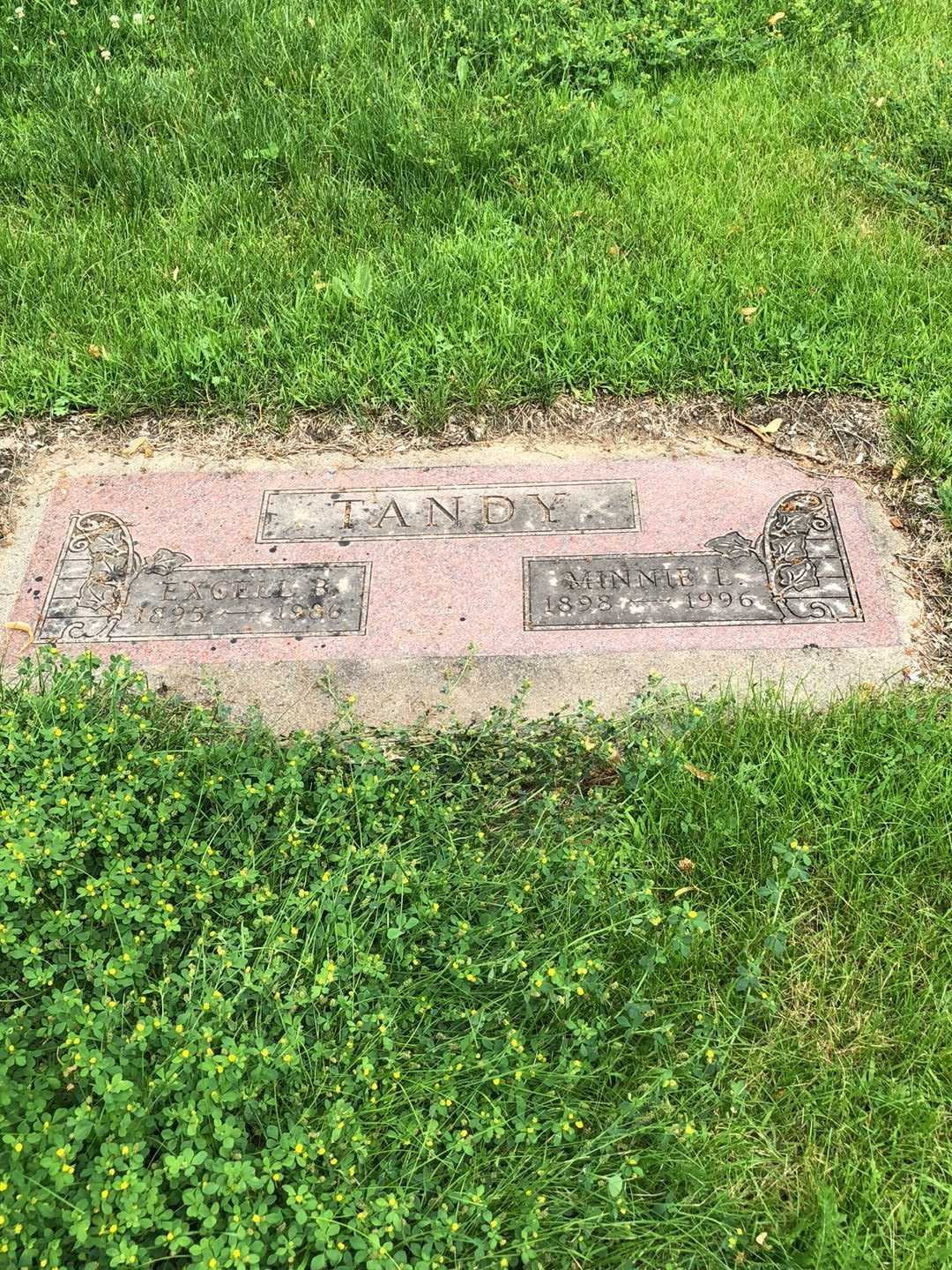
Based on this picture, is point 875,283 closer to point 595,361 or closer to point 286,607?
point 595,361

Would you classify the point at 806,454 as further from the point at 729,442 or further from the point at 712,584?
the point at 712,584

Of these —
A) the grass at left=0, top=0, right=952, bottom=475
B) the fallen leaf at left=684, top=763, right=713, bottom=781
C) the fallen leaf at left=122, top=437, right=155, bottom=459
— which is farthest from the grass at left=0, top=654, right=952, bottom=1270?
the grass at left=0, top=0, right=952, bottom=475

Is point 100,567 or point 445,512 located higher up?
point 445,512

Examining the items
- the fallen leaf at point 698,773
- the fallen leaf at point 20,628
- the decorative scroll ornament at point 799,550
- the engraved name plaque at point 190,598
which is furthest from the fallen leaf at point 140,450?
the fallen leaf at point 698,773

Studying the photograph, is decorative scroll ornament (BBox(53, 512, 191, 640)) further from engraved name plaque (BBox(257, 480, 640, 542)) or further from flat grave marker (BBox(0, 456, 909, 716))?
engraved name plaque (BBox(257, 480, 640, 542))

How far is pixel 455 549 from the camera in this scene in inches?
143

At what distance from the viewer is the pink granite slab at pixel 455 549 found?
3.36 meters

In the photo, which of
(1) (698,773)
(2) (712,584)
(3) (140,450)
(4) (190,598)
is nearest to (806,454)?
(2) (712,584)

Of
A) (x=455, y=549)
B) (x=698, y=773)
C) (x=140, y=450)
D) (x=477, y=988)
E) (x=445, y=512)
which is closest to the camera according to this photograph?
(x=477, y=988)

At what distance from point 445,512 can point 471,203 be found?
5.23 feet

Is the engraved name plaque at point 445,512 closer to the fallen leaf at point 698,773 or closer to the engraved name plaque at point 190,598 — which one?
the engraved name plaque at point 190,598

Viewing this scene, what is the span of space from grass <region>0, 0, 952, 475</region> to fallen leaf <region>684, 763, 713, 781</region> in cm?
153

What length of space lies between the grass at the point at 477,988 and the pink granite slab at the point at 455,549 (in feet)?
Answer: 1.02

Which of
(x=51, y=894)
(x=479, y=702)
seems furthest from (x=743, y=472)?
(x=51, y=894)
